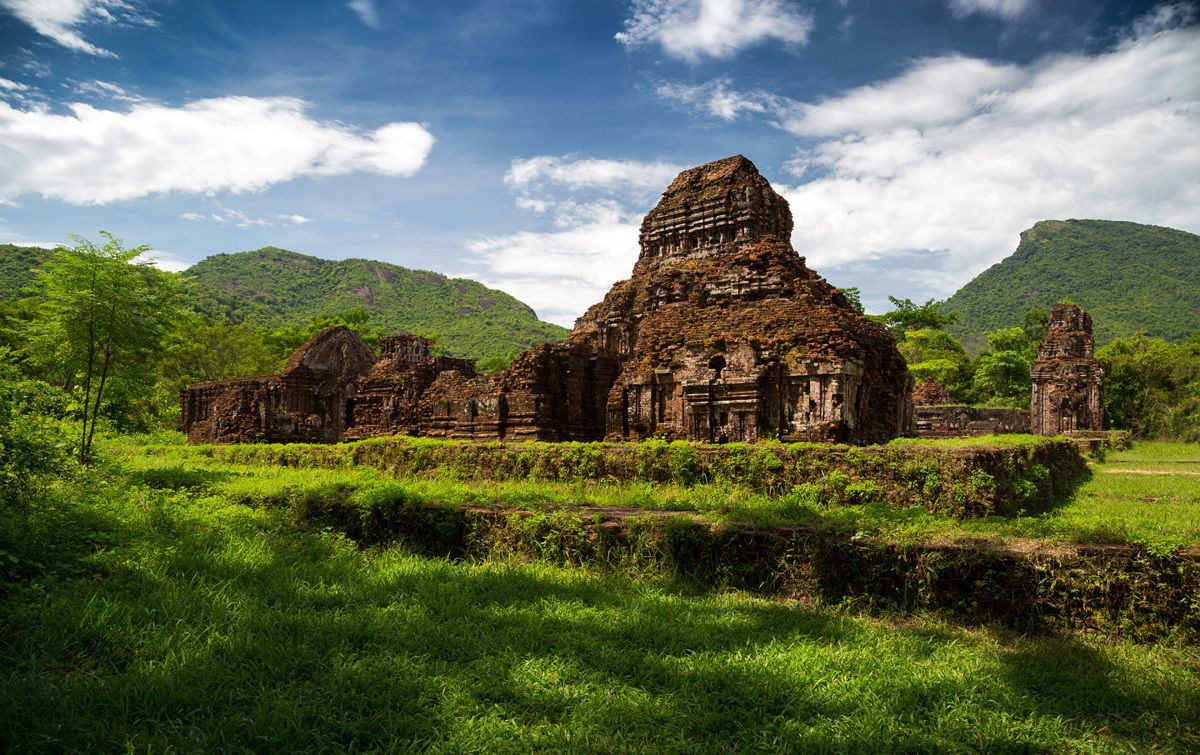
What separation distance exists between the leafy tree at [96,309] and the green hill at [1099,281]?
70987mm

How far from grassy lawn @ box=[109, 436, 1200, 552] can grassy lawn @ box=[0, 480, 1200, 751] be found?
2.53 feet

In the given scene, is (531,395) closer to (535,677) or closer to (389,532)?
(389,532)

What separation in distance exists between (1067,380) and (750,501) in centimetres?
2589

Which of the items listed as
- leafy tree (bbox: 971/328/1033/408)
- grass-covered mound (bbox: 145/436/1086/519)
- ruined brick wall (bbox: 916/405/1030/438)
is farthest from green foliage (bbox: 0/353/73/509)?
leafy tree (bbox: 971/328/1033/408)

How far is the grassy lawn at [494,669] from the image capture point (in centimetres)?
291

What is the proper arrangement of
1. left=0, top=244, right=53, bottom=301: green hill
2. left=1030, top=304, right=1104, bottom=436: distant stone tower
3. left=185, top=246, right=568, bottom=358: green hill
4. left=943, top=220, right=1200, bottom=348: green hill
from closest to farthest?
left=1030, top=304, right=1104, bottom=436: distant stone tower → left=0, top=244, right=53, bottom=301: green hill → left=185, top=246, right=568, bottom=358: green hill → left=943, top=220, right=1200, bottom=348: green hill

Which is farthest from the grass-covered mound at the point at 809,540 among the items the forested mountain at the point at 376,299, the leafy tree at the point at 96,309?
the forested mountain at the point at 376,299

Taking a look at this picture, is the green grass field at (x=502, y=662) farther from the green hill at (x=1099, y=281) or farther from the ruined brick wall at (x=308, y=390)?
the green hill at (x=1099, y=281)

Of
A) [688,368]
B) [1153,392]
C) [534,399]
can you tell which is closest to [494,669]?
[688,368]

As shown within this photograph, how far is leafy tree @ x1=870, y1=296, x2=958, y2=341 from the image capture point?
1944 inches

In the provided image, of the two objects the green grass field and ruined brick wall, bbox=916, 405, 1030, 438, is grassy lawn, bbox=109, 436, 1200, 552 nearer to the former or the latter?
the green grass field

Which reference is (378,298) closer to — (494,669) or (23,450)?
(23,450)

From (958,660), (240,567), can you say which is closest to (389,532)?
(240,567)

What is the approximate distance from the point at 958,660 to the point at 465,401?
40.4 feet
